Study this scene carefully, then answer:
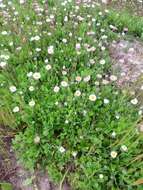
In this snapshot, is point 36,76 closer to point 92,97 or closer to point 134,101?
point 92,97

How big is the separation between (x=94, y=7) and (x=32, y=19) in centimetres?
123

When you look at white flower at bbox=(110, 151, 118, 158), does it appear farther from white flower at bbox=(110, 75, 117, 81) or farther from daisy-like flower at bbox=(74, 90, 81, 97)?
white flower at bbox=(110, 75, 117, 81)

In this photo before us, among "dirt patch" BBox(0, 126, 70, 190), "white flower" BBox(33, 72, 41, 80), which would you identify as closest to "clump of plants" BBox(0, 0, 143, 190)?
"white flower" BBox(33, 72, 41, 80)

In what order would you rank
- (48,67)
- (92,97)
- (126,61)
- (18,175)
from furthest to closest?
(126,61) → (48,67) → (92,97) → (18,175)

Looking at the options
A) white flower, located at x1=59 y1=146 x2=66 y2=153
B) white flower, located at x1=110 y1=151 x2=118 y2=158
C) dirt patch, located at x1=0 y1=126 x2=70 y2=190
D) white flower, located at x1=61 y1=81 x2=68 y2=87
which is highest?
white flower, located at x1=61 y1=81 x2=68 y2=87

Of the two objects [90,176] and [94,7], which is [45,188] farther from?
[94,7]

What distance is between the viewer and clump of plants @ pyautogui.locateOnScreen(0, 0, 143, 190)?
3391 millimetres

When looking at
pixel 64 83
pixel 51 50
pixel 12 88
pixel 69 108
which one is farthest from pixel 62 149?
pixel 51 50

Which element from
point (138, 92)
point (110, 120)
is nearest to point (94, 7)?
point (138, 92)

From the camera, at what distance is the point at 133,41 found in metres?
5.66

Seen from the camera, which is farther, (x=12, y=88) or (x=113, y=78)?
(x=113, y=78)

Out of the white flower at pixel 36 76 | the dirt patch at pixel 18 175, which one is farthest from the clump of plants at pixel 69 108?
the dirt patch at pixel 18 175

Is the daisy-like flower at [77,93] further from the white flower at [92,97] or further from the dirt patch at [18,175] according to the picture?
the dirt patch at [18,175]

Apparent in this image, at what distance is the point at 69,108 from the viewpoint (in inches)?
145
